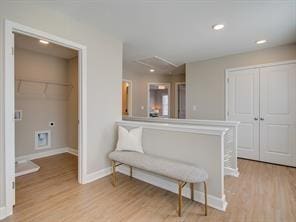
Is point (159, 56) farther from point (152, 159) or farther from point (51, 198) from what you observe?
point (51, 198)

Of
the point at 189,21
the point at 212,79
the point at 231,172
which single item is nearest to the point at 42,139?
the point at 189,21

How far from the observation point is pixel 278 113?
11.4ft

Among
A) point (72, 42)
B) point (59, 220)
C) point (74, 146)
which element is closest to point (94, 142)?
point (59, 220)

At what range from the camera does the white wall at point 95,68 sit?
2.09m

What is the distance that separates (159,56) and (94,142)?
2697 millimetres

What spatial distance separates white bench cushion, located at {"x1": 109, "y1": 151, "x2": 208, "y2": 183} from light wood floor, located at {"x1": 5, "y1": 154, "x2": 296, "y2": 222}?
43 centimetres

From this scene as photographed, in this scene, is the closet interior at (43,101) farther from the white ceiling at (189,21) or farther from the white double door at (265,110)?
the white double door at (265,110)

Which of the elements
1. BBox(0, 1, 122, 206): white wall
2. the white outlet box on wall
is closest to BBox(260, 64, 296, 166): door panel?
BBox(0, 1, 122, 206): white wall

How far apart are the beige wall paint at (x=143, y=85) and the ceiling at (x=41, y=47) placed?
2114mm

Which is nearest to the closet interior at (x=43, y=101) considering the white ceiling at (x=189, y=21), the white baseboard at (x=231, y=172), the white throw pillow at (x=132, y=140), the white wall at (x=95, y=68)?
the white wall at (x=95, y=68)

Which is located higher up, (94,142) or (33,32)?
(33,32)

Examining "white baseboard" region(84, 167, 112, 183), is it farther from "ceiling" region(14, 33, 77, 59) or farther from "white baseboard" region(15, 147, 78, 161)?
"ceiling" region(14, 33, 77, 59)

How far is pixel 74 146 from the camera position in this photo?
4266mm

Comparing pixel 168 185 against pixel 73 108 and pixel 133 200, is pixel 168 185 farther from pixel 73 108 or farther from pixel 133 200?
pixel 73 108
